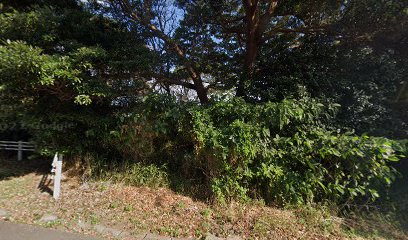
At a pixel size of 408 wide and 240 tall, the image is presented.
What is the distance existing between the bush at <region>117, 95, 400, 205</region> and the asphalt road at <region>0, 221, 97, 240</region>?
2144 millimetres

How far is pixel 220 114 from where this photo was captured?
4227 mm

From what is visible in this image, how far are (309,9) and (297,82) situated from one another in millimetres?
2046

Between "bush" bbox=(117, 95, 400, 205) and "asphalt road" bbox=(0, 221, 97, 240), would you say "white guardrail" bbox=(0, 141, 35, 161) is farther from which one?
"bush" bbox=(117, 95, 400, 205)

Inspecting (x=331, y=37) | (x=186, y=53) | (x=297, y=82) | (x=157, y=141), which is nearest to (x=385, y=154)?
(x=297, y=82)

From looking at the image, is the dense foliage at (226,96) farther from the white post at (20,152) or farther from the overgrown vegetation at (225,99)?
the white post at (20,152)

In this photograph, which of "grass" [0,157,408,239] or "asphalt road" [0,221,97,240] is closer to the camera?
"asphalt road" [0,221,97,240]

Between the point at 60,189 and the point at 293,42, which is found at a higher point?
the point at 293,42

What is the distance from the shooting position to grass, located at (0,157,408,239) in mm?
3443

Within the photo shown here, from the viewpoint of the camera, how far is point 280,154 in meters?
3.91

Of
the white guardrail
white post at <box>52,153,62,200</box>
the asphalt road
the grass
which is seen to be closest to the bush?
the grass

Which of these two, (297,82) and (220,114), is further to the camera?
(297,82)

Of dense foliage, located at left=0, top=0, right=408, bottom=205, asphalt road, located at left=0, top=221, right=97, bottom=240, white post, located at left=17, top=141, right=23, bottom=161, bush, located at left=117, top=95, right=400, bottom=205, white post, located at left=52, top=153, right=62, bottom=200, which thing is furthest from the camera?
white post, located at left=17, top=141, right=23, bottom=161

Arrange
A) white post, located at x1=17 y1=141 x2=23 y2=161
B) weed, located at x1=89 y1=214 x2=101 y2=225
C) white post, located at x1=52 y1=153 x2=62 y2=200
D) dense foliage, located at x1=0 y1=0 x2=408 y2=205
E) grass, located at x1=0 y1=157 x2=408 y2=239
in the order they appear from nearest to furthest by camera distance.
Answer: grass, located at x1=0 y1=157 x2=408 y2=239 → weed, located at x1=89 y1=214 x2=101 y2=225 → dense foliage, located at x1=0 y1=0 x2=408 y2=205 → white post, located at x1=52 y1=153 x2=62 y2=200 → white post, located at x1=17 y1=141 x2=23 y2=161

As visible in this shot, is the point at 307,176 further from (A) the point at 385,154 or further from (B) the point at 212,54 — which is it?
(B) the point at 212,54
